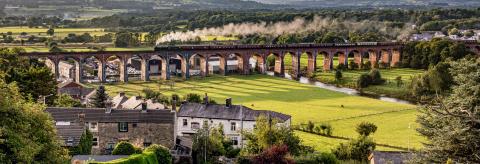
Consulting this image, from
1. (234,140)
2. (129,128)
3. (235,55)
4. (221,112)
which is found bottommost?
(235,55)

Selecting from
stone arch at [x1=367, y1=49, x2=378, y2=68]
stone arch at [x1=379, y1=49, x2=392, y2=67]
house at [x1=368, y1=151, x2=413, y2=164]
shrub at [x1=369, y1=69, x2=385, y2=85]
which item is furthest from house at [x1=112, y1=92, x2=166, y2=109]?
stone arch at [x1=367, y1=49, x2=378, y2=68]

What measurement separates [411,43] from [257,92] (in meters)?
47.3

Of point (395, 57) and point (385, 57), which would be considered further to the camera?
point (385, 57)

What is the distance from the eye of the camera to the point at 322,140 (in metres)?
51.3

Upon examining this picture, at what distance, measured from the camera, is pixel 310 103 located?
2945 inches

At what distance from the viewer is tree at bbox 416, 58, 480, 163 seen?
23859 millimetres

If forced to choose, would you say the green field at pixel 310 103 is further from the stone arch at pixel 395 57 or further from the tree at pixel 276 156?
the stone arch at pixel 395 57

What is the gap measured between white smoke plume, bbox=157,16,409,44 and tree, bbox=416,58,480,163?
130m

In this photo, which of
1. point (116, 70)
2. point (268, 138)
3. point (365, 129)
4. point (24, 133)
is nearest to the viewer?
point (24, 133)

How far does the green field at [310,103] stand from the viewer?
54.5m

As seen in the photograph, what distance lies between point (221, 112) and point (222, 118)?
77 centimetres

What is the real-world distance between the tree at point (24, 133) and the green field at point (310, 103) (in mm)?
23516

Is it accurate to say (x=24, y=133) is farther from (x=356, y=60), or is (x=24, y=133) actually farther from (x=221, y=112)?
(x=356, y=60)

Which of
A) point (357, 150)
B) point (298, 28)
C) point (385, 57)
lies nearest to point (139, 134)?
point (357, 150)
